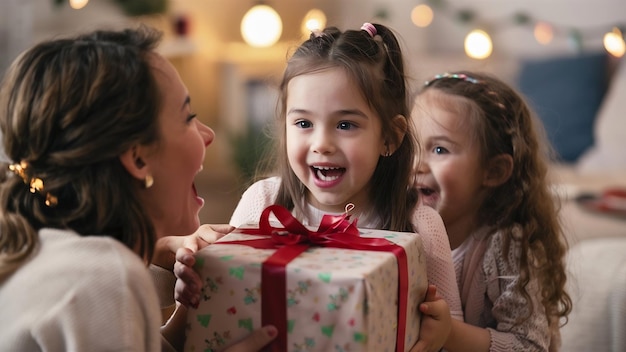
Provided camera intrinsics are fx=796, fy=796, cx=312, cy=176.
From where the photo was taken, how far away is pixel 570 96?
4.67 meters

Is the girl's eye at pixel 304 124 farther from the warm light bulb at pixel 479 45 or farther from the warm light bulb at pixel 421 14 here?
the warm light bulb at pixel 421 14

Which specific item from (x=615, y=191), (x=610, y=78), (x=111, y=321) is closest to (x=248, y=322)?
(x=111, y=321)

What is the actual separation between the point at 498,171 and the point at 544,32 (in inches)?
139

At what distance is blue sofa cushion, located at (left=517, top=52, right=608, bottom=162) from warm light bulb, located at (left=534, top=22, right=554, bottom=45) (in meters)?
0.23

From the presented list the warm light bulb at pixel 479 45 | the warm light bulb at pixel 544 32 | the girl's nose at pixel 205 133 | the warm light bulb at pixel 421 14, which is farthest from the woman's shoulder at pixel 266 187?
the warm light bulb at pixel 421 14

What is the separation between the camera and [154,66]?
1203 mm

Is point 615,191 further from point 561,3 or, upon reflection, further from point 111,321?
point 111,321

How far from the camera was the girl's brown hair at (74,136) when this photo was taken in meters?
1.11

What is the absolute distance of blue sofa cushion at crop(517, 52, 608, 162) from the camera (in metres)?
4.61

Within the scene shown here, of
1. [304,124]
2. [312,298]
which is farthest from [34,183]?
[304,124]

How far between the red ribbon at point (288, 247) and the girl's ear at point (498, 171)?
547mm

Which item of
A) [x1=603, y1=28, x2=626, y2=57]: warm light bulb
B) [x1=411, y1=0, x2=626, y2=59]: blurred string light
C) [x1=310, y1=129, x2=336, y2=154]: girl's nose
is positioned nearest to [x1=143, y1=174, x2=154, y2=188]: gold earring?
[x1=310, y1=129, x2=336, y2=154]: girl's nose

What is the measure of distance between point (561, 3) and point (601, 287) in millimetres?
3470

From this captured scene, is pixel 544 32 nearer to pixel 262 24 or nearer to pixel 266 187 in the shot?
pixel 262 24
